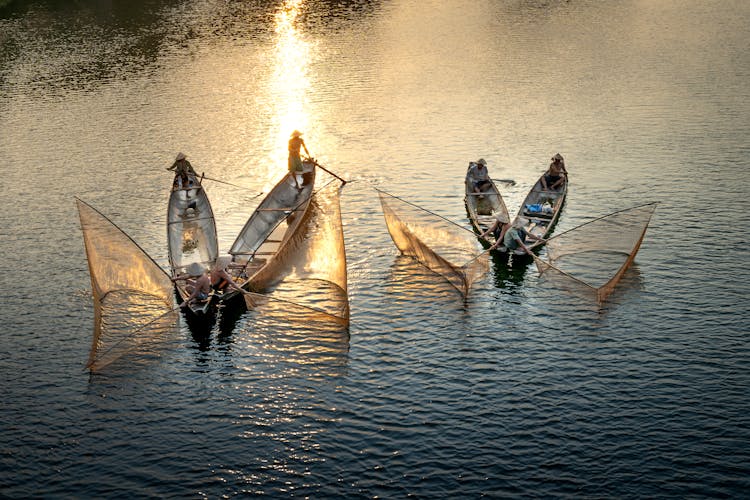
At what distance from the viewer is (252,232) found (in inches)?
1337

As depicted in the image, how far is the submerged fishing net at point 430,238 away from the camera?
31.3 metres

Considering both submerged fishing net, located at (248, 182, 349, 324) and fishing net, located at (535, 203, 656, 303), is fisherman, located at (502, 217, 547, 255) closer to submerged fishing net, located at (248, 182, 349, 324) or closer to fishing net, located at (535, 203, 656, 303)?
fishing net, located at (535, 203, 656, 303)

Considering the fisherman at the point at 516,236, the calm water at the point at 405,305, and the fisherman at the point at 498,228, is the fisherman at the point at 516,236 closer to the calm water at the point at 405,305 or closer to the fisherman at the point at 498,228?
the fisherman at the point at 498,228

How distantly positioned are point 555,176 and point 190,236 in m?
17.0

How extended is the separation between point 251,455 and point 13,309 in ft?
44.3

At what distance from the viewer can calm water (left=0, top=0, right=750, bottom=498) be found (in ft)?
71.8

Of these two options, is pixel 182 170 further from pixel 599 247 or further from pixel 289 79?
pixel 289 79

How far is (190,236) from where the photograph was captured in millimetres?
33531

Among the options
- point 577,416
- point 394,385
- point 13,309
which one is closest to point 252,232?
point 13,309

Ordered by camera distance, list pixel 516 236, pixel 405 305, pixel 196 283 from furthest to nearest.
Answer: pixel 516 236 → pixel 405 305 → pixel 196 283

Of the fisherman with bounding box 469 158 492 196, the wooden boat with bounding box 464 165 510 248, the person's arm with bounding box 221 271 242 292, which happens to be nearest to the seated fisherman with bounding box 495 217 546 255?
the wooden boat with bounding box 464 165 510 248

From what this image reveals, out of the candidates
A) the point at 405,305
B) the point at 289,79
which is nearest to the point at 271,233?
the point at 405,305

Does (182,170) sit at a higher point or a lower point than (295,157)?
lower

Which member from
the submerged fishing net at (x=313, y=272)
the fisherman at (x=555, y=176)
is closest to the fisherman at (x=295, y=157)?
the submerged fishing net at (x=313, y=272)
